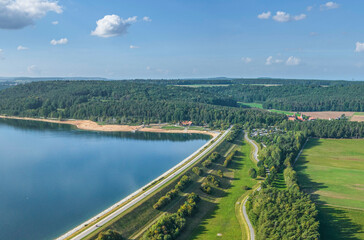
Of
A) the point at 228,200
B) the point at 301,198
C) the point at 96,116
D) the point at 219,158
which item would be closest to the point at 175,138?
the point at 219,158

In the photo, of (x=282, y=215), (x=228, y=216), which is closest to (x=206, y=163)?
(x=228, y=216)

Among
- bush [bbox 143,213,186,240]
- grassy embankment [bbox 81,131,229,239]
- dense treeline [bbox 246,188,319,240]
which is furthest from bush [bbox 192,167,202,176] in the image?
bush [bbox 143,213,186,240]

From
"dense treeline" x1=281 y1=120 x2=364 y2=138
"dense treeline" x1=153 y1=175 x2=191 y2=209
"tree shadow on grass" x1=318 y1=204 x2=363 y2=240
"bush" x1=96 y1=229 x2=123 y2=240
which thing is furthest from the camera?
"dense treeline" x1=281 y1=120 x2=364 y2=138

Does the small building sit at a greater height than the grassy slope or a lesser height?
greater

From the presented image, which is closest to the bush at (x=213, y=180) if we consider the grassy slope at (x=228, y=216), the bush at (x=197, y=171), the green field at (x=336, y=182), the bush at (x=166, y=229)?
the grassy slope at (x=228, y=216)

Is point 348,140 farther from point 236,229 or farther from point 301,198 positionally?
point 236,229

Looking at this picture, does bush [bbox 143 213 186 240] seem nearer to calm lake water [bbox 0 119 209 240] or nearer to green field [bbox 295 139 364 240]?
calm lake water [bbox 0 119 209 240]
